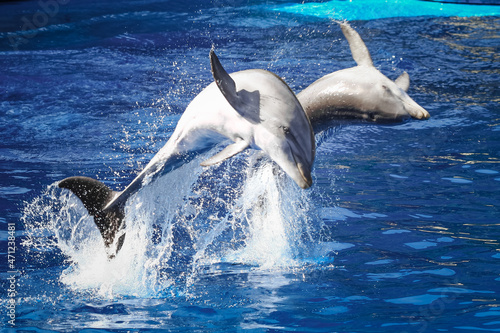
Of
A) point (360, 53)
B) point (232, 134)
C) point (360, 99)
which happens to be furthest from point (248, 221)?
point (360, 53)

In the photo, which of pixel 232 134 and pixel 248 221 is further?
pixel 248 221

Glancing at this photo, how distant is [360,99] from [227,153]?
1.50 m

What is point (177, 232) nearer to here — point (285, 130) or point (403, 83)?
point (285, 130)

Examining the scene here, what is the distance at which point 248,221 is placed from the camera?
5660 millimetres

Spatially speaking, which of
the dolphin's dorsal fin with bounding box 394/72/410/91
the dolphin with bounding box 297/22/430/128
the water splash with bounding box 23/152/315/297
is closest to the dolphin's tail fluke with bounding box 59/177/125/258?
the water splash with bounding box 23/152/315/297

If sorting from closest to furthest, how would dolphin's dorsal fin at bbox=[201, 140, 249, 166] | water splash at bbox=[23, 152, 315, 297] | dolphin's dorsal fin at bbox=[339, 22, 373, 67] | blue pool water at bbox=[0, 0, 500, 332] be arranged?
dolphin's dorsal fin at bbox=[201, 140, 249, 166] < blue pool water at bbox=[0, 0, 500, 332] < water splash at bbox=[23, 152, 315, 297] < dolphin's dorsal fin at bbox=[339, 22, 373, 67]

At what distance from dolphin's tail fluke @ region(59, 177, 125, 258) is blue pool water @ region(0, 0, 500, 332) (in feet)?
0.43

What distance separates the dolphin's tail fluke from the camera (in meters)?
4.93

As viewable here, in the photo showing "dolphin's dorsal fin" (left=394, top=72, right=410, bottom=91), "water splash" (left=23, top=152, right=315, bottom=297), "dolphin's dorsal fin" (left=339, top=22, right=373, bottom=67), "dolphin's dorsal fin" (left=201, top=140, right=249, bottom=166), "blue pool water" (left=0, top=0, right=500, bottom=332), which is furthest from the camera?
"dolphin's dorsal fin" (left=394, top=72, right=410, bottom=91)

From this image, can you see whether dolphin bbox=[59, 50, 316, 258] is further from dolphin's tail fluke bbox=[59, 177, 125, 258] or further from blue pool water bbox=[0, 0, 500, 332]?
blue pool water bbox=[0, 0, 500, 332]

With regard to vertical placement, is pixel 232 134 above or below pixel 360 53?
below

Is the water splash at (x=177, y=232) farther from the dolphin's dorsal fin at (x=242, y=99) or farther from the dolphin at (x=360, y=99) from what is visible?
the dolphin's dorsal fin at (x=242, y=99)

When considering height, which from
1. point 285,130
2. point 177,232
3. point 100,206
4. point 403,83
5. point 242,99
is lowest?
point 177,232

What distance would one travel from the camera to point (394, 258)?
5.01 meters
